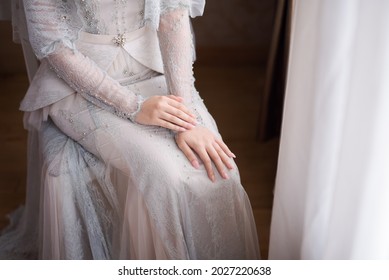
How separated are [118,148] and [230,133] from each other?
1038 mm

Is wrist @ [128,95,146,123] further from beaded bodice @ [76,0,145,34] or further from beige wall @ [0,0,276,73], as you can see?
beige wall @ [0,0,276,73]

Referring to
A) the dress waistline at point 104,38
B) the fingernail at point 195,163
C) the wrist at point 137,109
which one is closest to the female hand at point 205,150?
the fingernail at point 195,163

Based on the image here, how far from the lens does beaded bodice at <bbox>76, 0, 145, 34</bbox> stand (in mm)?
1266

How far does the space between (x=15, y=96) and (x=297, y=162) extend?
169 centimetres

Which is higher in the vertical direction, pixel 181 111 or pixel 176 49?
pixel 176 49

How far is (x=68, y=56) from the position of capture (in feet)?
4.08

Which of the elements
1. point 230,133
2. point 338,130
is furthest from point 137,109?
point 230,133

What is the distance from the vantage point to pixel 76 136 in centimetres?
129

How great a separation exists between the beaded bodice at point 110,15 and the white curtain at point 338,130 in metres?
0.46

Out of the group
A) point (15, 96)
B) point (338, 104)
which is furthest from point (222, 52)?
point (338, 104)

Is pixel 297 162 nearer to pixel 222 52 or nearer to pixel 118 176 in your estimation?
pixel 118 176

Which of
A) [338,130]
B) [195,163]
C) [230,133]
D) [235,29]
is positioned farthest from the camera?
[235,29]

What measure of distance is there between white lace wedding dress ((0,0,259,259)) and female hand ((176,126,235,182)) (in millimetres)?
21

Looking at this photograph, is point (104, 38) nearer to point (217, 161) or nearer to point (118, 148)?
point (118, 148)
